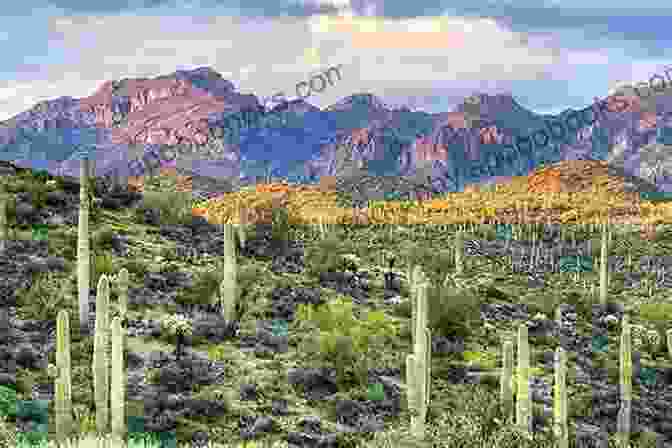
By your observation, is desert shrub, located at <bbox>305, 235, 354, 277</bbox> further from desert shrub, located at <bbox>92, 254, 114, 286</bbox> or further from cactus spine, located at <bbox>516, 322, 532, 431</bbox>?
cactus spine, located at <bbox>516, 322, 532, 431</bbox>

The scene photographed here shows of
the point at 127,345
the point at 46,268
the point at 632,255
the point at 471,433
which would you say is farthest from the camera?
the point at 632,255

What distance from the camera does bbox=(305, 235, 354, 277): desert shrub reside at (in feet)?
88.1

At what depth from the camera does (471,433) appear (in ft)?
29.8

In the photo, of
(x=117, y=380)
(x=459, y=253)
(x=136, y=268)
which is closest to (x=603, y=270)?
(x=459, y=253)

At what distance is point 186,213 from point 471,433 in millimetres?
24141

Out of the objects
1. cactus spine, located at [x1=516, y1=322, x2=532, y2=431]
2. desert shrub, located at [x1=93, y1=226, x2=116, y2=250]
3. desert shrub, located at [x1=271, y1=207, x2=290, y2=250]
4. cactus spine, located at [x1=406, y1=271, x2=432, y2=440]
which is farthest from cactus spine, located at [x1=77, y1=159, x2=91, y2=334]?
desert shrub, located at [x1=271, y1=207, x2=290, y2=250]

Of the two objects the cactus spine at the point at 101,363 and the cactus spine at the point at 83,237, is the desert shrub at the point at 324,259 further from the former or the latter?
the cactus spine at the point at 101,363

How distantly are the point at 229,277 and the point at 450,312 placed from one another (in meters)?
6.43

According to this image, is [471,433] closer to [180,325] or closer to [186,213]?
[180,325]

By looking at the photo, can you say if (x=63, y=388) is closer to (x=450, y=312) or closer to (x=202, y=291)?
(x=202, y=291)

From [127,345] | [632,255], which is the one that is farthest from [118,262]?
[632,255]

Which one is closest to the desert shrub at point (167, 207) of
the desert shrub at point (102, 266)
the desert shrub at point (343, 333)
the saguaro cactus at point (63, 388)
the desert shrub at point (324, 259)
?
the desert shrub at point (324, 259)

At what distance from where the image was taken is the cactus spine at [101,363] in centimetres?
1159

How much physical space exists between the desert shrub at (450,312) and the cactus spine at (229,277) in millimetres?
5388
